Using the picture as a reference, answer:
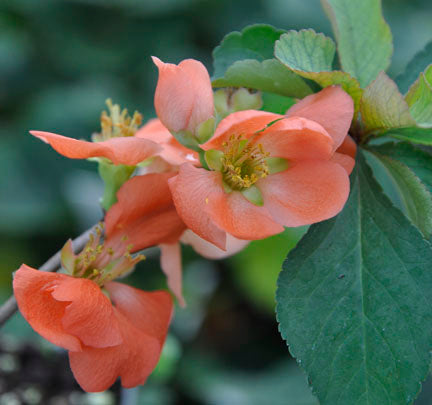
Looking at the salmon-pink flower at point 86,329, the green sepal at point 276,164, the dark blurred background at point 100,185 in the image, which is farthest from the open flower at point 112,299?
the dark blurred background at point 100,185

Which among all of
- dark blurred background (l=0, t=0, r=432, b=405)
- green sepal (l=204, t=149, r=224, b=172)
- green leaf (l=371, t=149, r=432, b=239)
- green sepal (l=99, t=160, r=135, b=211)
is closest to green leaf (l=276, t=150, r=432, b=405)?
green leaf (l=371, t=149, r=432, b=239)

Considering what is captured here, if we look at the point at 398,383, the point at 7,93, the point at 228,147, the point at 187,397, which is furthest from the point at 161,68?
the point at 7,93

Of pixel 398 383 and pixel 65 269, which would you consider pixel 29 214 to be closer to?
pixel 65 269

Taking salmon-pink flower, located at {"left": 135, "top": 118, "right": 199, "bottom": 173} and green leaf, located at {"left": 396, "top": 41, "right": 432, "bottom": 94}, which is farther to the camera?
green leaf, located at {"left": 396, "top": 41, "right": 432, "bottom": 94}

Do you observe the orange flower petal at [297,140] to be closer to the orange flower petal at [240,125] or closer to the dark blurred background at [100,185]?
the orange flower petal at [240,125]

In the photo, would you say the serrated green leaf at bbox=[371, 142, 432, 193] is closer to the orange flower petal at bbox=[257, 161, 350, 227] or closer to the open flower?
the orange flower petal at bbox=[257, 161, 350, 227]
